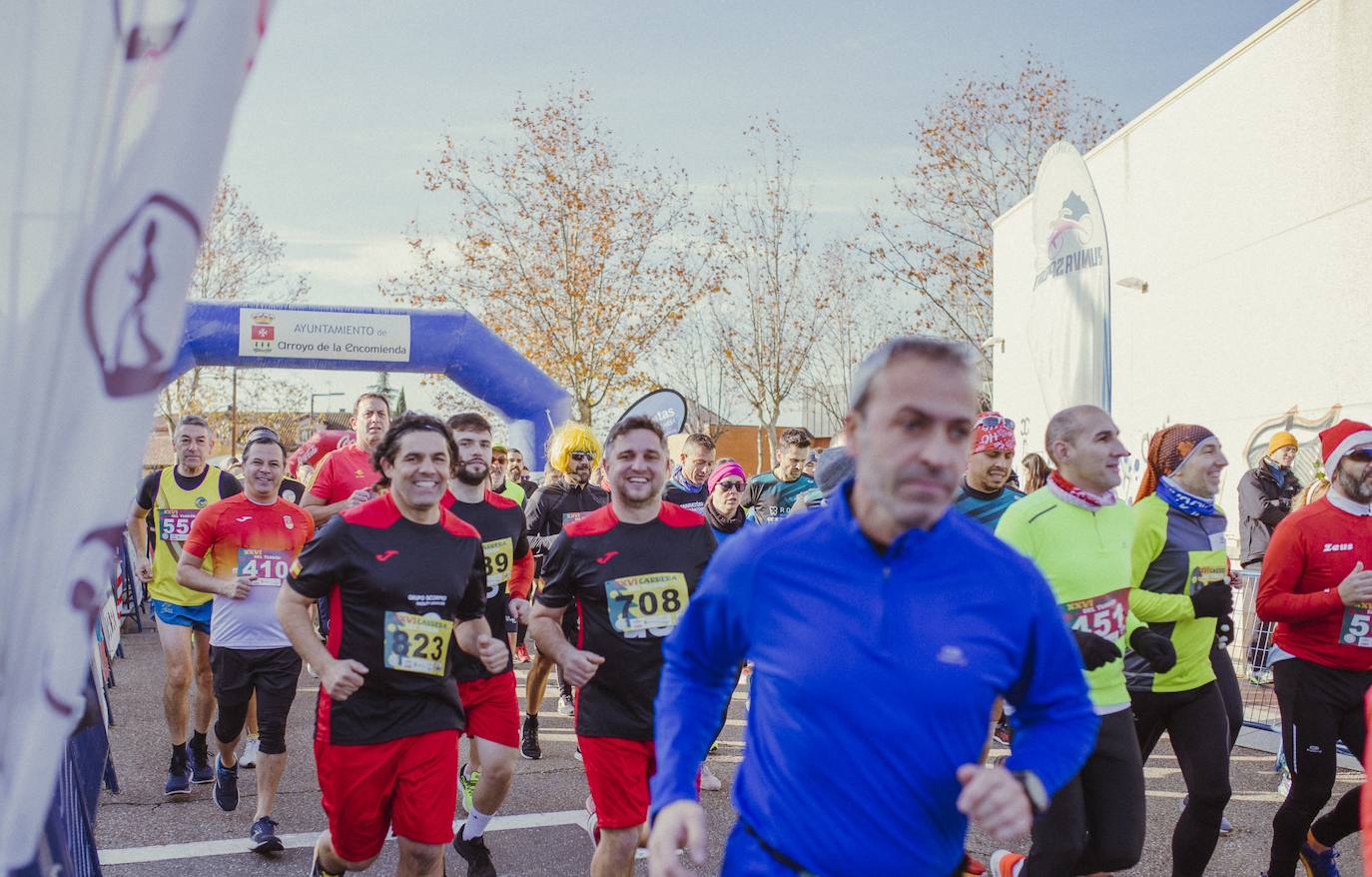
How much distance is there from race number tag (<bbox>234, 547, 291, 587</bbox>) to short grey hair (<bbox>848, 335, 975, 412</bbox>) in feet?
15.9

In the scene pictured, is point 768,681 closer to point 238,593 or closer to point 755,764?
point 755,764

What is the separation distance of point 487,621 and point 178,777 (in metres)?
2.73

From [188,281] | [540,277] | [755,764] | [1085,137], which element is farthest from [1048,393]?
[1085,137]

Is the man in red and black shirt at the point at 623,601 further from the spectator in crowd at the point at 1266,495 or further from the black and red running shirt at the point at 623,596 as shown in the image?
the spectator in crowd at the point at 1266,495

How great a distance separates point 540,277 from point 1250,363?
18.3m

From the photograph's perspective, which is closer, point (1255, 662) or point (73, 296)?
point (73, 296)

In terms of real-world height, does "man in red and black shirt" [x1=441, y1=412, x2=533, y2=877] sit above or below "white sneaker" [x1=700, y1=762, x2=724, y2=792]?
above

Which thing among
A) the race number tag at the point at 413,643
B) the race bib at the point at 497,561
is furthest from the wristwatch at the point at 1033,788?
the race bib at the point at 497,561

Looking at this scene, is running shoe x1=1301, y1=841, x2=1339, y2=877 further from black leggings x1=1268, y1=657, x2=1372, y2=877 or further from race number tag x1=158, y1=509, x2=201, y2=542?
race number tag x1=158, y1=509, x2=201, y2=542

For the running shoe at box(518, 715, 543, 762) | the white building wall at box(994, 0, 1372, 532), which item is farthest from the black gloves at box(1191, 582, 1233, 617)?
the white building wall at box(994, 0, 1372, 532)

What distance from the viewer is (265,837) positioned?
17.8 feet

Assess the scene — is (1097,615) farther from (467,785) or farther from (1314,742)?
(467,785)

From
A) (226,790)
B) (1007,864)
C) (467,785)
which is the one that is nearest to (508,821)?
(467,785)

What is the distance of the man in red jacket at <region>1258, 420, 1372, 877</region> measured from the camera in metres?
4.73
